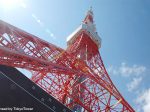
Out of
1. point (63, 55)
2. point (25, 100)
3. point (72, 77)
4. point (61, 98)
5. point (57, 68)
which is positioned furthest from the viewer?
point (72, 77)

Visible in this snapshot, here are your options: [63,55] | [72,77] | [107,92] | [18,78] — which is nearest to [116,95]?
[107,92]

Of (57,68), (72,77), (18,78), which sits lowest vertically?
(18,78)

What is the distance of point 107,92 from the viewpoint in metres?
20.4

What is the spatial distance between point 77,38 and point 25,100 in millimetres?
12174

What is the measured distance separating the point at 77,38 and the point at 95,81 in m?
5.94

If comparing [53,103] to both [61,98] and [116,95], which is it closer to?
[61,98]

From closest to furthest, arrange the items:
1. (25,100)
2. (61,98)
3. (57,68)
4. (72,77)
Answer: (25,100)
(57,68)
(61,98)
(72,77)

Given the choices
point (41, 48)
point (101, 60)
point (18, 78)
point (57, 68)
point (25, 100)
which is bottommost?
point (25, 100)

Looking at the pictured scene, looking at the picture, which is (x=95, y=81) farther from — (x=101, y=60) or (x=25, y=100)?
(x=25, y=100)

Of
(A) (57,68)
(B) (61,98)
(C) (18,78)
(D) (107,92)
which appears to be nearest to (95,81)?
(D) (107,92)

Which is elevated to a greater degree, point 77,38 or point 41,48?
point 77,38

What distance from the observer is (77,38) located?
25047 mm

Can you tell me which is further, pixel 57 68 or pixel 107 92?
pixel 107 92

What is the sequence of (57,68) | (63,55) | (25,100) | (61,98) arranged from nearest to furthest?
(25,100) → (57,68) → (63,55) → (61,98)
